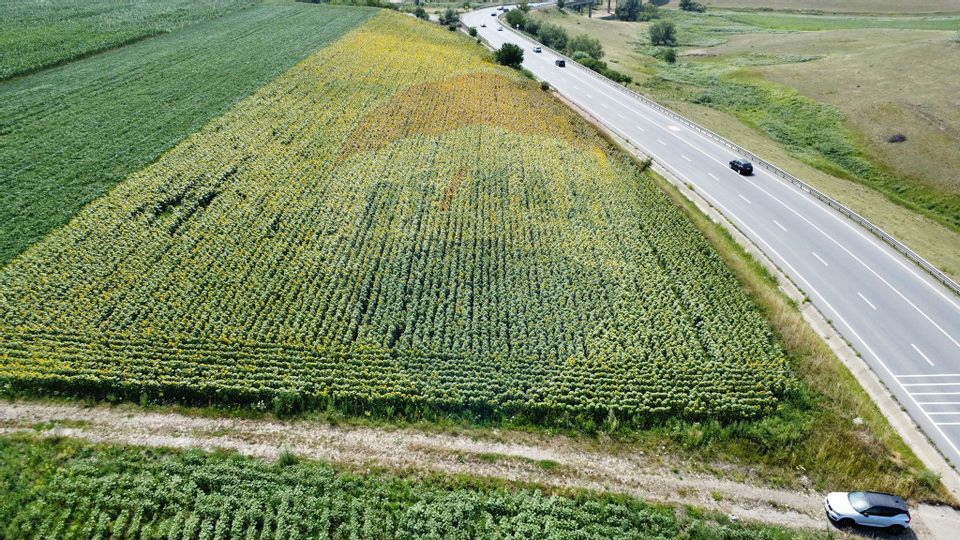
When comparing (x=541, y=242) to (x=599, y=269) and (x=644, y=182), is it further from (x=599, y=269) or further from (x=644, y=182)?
(x=644, y=182)

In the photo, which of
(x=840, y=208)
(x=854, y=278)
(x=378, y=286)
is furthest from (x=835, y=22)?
(x=378, y=286)

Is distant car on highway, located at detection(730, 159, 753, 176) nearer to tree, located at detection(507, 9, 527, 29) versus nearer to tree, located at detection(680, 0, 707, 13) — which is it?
tree, located at detection(507, 9, 527, 29)

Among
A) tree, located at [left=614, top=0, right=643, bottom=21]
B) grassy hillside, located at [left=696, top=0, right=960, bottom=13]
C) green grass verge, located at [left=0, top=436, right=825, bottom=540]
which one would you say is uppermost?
grassy hillside, located at [left=696, top=0, right=960, bottom=13]

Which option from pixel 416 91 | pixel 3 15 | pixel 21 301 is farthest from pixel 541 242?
pixel 3 15

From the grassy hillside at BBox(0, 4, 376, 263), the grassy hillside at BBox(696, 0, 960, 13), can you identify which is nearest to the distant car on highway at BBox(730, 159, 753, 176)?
the grassy hillside at BBox(0, 4, 376, 263)

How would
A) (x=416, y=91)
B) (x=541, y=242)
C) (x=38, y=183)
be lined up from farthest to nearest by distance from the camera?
(x=416, y=91), (x=38, y=183), (x=541, y=242)

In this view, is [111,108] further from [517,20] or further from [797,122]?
[517,20]

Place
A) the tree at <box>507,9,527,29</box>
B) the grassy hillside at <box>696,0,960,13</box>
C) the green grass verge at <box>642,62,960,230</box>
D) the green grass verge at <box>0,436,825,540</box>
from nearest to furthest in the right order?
the green grass verge at <box>0,436,825,540</box>
the green grass verge at <box>642,62,960,230</box>
the tree at <box>507,9,527,29</box>
the grassy hillside at <box>696,0,960,13</box>
